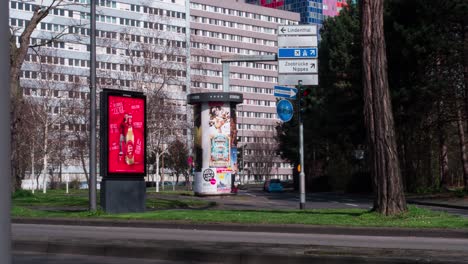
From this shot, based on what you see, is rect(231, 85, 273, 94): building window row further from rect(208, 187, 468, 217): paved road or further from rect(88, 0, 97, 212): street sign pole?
rect(88, 0, 97, 212): street sign pole

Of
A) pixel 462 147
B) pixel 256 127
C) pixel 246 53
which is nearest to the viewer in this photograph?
pixel 462 147

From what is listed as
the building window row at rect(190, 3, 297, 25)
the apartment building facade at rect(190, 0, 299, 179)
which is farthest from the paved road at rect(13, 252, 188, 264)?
the building window row at rect(190, 3, 297, 25)

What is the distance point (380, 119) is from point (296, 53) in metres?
5.79

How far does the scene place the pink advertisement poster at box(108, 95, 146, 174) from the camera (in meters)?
24.9

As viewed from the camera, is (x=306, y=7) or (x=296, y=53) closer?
(x=296, y=53)

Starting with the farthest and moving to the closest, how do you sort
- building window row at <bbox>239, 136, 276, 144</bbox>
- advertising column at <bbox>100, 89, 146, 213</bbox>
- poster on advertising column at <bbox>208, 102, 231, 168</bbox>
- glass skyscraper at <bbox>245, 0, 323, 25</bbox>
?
glass skyscraper at <bbox>245, 0, 323, 25</bbox>, building window row at <bbox>239, 136, 276, 144</bbox>, poster on advertising column at <bbox>208, 102, 231, 168</bbox>, advertising column at <bbox>100, 89, 146, 213</bbox>

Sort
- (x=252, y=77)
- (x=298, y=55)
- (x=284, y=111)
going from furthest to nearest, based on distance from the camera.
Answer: (x=252, y=77), (x=284, y=111), (x=298, y=55)

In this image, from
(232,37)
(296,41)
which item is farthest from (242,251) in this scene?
(232,37)

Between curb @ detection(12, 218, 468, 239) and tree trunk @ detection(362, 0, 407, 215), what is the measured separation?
227 centimetres

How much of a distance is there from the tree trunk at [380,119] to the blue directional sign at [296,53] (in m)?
4.72

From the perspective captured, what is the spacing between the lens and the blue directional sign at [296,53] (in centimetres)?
2544

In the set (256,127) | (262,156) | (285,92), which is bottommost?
(285,92)

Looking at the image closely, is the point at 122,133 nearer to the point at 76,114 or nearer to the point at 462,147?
the point at 462,147

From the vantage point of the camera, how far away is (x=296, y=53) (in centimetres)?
2558
